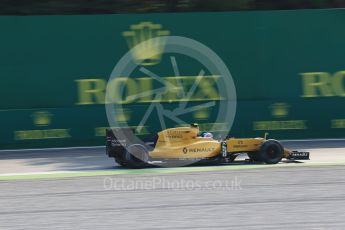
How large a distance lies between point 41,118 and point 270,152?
18.5 ft

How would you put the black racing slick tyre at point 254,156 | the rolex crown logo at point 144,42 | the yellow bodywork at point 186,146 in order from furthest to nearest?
the rolex crown logo at point 144,42 < the black racing slick tyre at point 254,156 < the yellow bodywork at point 186,146

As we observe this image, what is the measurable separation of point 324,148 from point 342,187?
16.8ft

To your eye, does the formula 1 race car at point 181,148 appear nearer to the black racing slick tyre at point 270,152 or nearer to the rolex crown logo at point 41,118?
the black racing slick tyre at point 270,152

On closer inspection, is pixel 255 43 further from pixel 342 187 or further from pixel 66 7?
pixel 342 187

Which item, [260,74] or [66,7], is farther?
[66,7]

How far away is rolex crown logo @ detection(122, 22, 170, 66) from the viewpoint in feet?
51.1

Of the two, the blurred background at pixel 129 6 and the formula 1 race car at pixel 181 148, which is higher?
the blurred background at pixel 129 6

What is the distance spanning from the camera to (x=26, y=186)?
10367mm

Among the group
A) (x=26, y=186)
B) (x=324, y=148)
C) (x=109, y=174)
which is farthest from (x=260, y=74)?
(x=26, y=186)

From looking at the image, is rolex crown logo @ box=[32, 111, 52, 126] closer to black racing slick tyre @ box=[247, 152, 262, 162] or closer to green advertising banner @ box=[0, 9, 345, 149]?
green advertising banner @ box=[0, 9, 345, 149]

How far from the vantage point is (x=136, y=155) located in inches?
458

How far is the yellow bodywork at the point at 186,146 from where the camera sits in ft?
38.5

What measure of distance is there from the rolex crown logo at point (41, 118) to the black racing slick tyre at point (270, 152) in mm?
5401

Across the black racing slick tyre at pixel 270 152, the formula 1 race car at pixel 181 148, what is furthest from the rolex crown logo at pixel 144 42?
the black racing slick tyre at pixel 270 152
